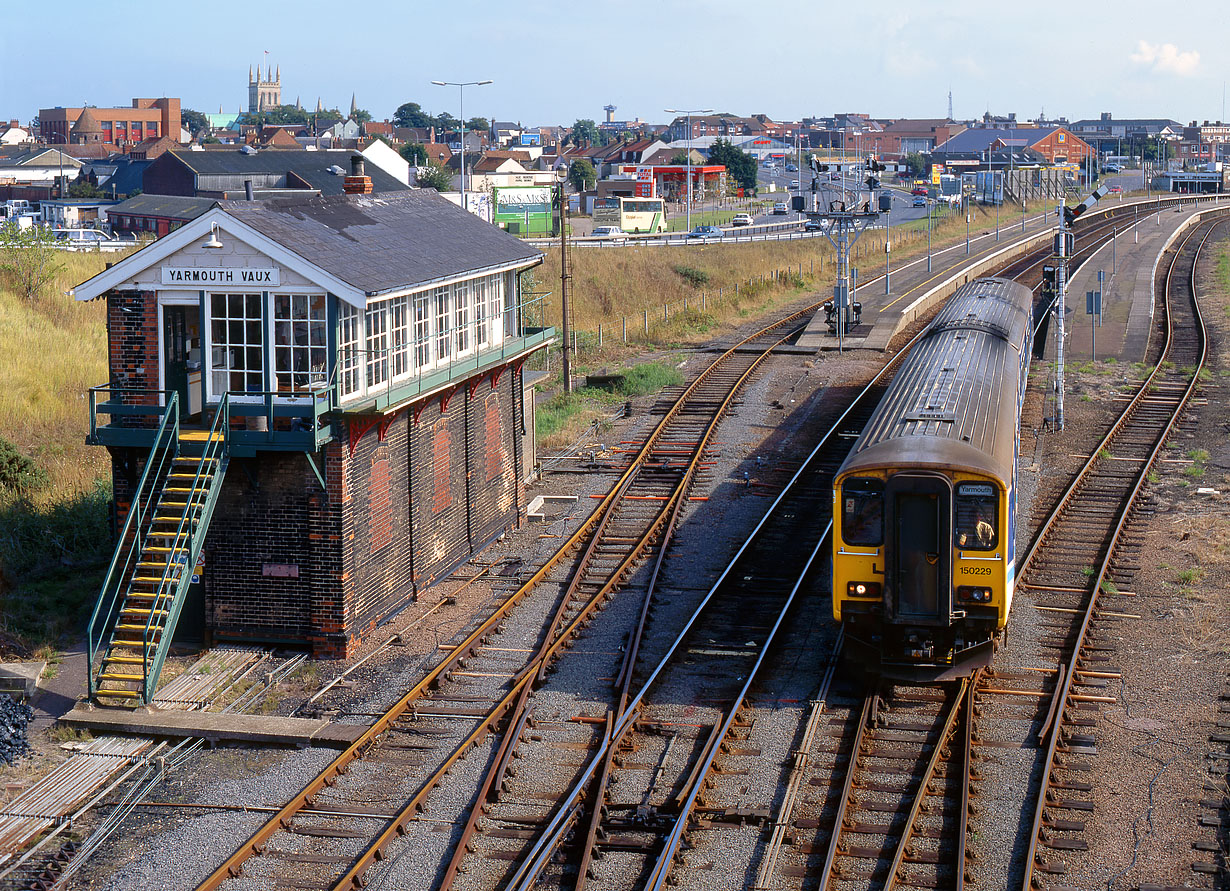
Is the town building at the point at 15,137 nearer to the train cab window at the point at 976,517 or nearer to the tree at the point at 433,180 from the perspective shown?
the tree at the point at 433,180

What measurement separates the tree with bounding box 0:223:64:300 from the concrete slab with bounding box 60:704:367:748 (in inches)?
1009

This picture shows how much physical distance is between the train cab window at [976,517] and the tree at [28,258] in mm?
29689

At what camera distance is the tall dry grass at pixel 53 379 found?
2489 centimetres

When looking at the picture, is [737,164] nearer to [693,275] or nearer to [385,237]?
[693,275]

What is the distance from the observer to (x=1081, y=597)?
18.8 meters

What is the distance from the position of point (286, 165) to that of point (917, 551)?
5520 cm

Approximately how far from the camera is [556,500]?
24609 mm

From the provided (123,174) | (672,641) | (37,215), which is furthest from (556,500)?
(123,174)

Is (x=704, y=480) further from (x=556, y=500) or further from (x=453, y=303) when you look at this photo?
(x=453, y=303)

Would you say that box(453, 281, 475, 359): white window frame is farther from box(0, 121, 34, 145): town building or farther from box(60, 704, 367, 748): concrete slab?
box(0, 121, 34, 145): town building

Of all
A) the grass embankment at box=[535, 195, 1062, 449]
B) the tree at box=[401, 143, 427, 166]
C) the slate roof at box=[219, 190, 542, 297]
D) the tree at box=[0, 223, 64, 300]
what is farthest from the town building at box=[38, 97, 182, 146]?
the slate roof at box=[219, 190, 542, 297]

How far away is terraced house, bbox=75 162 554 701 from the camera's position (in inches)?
632

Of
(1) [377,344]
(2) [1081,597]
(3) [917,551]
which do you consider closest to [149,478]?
(1) [377,344]

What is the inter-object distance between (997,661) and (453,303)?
9.35m
